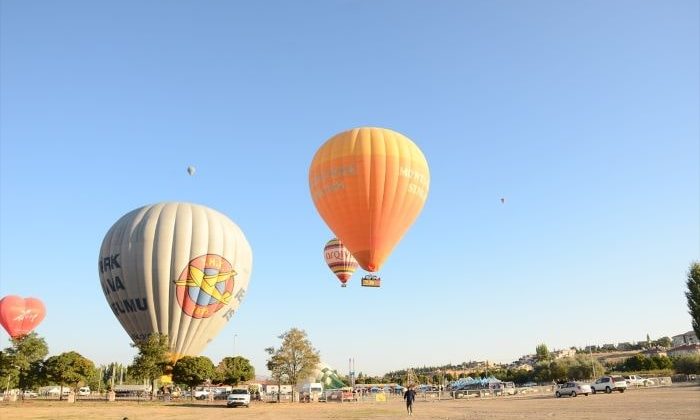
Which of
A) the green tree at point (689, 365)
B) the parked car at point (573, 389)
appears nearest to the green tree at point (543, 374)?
the green tree at point (689, 365)

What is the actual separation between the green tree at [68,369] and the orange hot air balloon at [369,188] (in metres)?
40.9

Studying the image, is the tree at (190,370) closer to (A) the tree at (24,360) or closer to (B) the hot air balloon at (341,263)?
(A) the tree at (24,360)

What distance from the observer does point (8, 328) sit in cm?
7338

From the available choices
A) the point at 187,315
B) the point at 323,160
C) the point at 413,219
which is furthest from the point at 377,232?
the point at 187,315

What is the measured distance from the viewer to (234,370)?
72.1m

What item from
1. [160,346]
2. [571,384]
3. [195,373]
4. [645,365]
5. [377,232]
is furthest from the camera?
[645,365]

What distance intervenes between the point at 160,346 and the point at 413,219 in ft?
98.1

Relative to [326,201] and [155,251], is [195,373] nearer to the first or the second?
[155,251]

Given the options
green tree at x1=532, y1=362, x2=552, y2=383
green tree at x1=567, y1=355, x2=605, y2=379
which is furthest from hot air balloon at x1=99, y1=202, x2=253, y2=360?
green tree at x1=532, y1=362, x2=552, y2=383

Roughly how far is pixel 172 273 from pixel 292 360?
17581 mm

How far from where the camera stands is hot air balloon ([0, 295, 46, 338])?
240 feet

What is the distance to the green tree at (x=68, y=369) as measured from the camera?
192 ft

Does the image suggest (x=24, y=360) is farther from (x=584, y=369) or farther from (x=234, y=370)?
(x=584, y=369)

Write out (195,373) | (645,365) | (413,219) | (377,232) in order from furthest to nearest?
(645,365) < (195,373) < (413,219) < (377,232)
